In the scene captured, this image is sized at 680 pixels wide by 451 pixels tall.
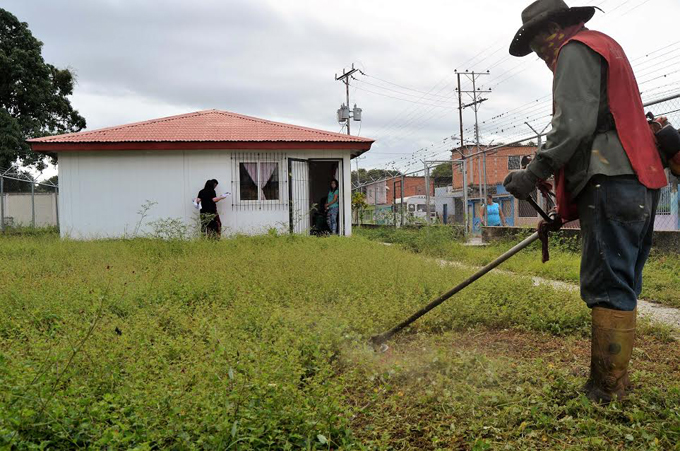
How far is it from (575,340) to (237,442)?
2.57 metres

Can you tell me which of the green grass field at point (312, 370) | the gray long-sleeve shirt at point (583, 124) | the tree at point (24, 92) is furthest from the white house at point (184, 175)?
the tree at point (24, 92)

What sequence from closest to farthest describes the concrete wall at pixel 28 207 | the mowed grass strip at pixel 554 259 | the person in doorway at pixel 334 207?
the mowed grass strip at pixel 554 259 → the person in doorway at pixel 334 207 → the concrete wall at pixel 28 207

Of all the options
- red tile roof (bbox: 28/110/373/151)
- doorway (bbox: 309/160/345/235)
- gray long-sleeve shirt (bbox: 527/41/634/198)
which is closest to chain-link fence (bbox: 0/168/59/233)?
red tile roof (bbox: 28/110/373/151)

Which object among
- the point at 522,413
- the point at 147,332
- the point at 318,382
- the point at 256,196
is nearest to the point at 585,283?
the point at 522,413

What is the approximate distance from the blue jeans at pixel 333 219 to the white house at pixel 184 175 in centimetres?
16

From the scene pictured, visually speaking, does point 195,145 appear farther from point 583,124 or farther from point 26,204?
point 26,204

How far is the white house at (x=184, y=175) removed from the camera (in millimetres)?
11547

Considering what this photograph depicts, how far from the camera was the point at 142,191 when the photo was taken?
1176cm

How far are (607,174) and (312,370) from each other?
1875 mm

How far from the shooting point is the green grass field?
2086 millimetres

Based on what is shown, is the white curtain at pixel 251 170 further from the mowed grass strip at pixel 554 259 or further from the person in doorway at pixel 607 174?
the person in doorway at pixel 607 174

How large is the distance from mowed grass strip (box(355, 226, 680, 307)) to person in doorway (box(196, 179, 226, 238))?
4097 mm

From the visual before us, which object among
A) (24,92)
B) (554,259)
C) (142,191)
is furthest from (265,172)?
(24,92)

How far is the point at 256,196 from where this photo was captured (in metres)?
12.1
